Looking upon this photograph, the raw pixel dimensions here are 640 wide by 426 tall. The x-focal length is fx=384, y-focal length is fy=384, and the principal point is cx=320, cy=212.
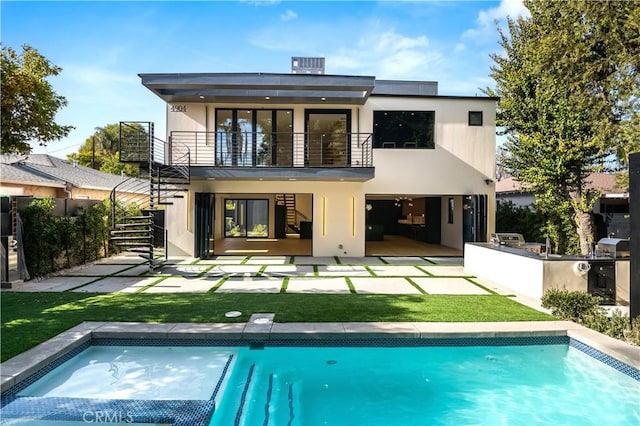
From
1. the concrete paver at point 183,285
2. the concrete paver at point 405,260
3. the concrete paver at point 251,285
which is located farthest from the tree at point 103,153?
the concrete paver at point 251,285

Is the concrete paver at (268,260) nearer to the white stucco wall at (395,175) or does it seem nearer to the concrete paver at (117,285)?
the white stucco wall at (395,175)

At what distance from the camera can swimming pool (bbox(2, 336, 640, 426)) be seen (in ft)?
12.9

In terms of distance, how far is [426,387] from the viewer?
15.5 feet

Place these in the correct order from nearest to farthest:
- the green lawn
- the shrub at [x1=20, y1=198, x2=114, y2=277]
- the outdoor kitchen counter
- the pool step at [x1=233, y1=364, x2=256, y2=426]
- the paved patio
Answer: the pool step at [x1=233, y1=364, x2=256, y2=426]
the green lawn
the outdoor kitchen counter
the paved patio
the shrub at [x1=20, y1=198, x2=114, y2=277]

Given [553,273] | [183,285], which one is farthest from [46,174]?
[553,273]

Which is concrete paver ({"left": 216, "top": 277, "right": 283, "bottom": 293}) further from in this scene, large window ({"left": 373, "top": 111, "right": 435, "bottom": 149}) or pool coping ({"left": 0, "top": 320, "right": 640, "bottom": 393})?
large window ({"left": 373, "top": 111, "right": 435, "bottom": 149})

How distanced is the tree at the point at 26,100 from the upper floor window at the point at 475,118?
13473mm

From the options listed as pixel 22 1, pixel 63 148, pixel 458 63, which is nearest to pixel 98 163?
→ pixel 63 148

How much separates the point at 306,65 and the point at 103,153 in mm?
31305

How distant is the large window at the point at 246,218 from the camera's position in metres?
20.9

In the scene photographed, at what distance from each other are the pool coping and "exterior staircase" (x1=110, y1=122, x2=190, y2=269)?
482 centimetres

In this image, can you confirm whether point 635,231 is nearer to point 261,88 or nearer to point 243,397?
point 243,397

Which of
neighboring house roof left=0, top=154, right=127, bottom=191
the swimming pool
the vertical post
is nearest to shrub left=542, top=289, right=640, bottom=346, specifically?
the vertical post

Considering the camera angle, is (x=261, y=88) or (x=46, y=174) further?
(x=46, y=174)
